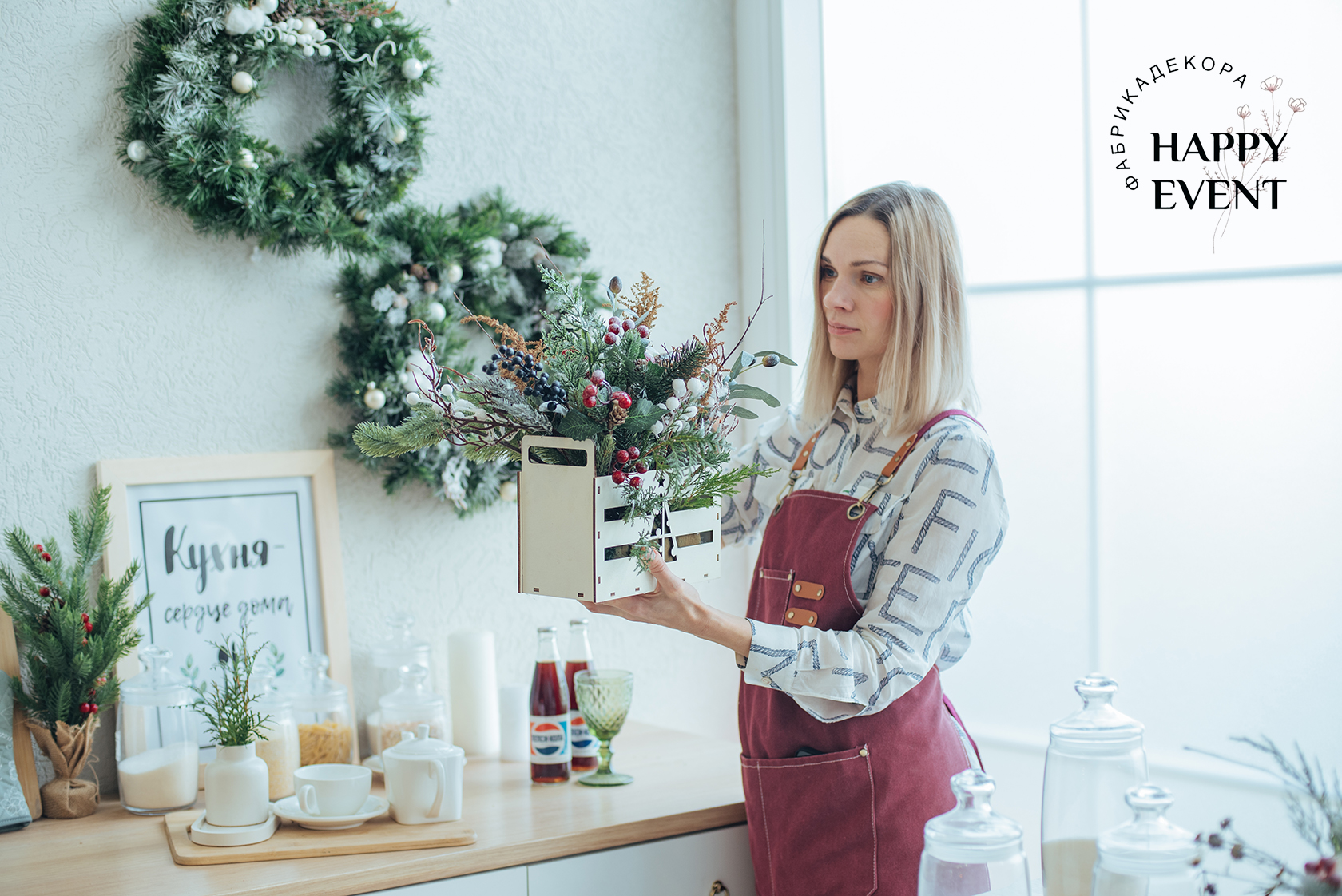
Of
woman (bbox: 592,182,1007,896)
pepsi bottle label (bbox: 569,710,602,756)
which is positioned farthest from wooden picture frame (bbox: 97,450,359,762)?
woman (bbox: 592,182,1007,896)

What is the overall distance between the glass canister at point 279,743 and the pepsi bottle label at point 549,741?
1.17ft

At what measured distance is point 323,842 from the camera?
1.46 meters

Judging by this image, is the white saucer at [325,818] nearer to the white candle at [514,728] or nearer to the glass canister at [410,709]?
the glass canister at [410,709]

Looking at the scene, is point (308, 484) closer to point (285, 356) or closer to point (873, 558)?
point (285, 356)

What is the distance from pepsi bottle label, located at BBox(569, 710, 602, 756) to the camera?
182cm

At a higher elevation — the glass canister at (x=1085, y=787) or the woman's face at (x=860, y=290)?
the woman's face at (x=860, y=290)

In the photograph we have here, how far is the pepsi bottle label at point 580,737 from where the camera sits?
1.82m

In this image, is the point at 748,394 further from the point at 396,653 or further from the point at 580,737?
the point at 396,653

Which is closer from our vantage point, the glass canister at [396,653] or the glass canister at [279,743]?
the glass canister at [279,743]

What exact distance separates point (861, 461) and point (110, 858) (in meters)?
1.11

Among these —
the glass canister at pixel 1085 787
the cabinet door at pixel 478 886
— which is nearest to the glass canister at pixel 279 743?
the cabinet door at pixel 478 886

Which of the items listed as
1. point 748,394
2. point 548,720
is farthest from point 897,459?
point 548,720

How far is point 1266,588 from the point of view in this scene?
1.79m

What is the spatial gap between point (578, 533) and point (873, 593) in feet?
1.34
